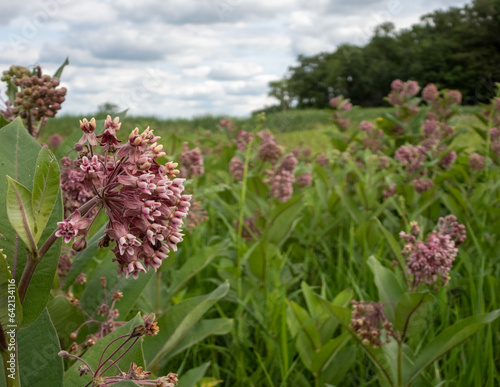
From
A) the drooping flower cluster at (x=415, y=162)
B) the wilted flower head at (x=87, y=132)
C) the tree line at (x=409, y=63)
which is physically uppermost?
the tree line at (x=409, y=63)

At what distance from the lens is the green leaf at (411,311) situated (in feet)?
4.39

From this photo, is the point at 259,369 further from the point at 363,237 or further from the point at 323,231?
the point at 323,231

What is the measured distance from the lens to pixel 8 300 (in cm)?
67

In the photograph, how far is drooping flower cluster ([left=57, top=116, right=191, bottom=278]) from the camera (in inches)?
25.6

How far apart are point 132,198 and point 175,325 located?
2.70 ft

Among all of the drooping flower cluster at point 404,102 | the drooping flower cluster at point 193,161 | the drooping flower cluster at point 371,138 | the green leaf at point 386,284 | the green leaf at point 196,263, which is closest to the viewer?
the green leaf at point 386,284

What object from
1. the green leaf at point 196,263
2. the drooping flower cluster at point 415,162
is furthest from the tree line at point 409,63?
the green leaf at point 196,263

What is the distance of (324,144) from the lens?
781 cm

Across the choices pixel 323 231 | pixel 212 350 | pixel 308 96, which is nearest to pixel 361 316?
pixel 212 350

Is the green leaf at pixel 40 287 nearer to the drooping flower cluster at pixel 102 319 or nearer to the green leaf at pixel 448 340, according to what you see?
the drooping flower cluster at pixel 102 319

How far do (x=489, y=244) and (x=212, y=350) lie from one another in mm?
1749

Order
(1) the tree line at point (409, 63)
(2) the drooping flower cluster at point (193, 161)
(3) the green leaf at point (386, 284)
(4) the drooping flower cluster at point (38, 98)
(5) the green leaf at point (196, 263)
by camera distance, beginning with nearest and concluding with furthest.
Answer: (4) the drooping flower cluster at point (38, 98)
(3) the green leaf at point (386, 284)
(5) the green leaf at point (196, 263)
(2) the drooping flower cluster at point (193, 161)
(1) the tree line at point (409, 63)

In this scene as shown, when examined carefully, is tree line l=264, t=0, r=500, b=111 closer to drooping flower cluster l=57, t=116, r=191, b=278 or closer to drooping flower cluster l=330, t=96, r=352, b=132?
drooping flower cluster l=330, t=96, r=352, b=132

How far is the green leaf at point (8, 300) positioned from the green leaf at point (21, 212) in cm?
4
